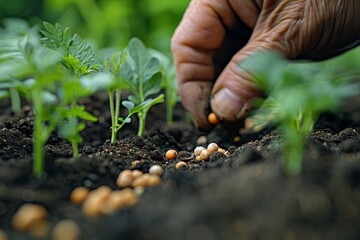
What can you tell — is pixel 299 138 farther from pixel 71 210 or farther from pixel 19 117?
pixel 19 117

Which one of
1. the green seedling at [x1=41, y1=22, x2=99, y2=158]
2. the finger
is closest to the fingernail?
the finger

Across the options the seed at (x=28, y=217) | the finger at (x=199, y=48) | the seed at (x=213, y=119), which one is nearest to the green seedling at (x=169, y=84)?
the finger at (x=199, y=48)

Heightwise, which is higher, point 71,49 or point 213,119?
point 71,49

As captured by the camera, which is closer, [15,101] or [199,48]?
[199,48]

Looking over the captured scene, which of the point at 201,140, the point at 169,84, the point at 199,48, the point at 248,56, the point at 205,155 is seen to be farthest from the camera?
the point at 169,84

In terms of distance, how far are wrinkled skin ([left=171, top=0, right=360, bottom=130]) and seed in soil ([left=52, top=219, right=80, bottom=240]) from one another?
103 cm

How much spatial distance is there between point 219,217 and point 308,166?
0.25 metres

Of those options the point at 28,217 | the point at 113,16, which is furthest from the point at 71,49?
the point at 113,16

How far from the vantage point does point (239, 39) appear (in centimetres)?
227

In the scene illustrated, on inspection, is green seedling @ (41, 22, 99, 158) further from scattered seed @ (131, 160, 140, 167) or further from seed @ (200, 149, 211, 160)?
seed @ (200, 149, 211, 160)

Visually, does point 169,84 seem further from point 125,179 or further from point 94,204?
point 94,204

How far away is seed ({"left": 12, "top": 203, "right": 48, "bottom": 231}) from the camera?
97cm

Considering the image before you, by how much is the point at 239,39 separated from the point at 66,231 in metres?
1.54

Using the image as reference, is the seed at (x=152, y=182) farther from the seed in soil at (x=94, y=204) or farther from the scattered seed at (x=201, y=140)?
the scattered seed at (x=201, y=140)
